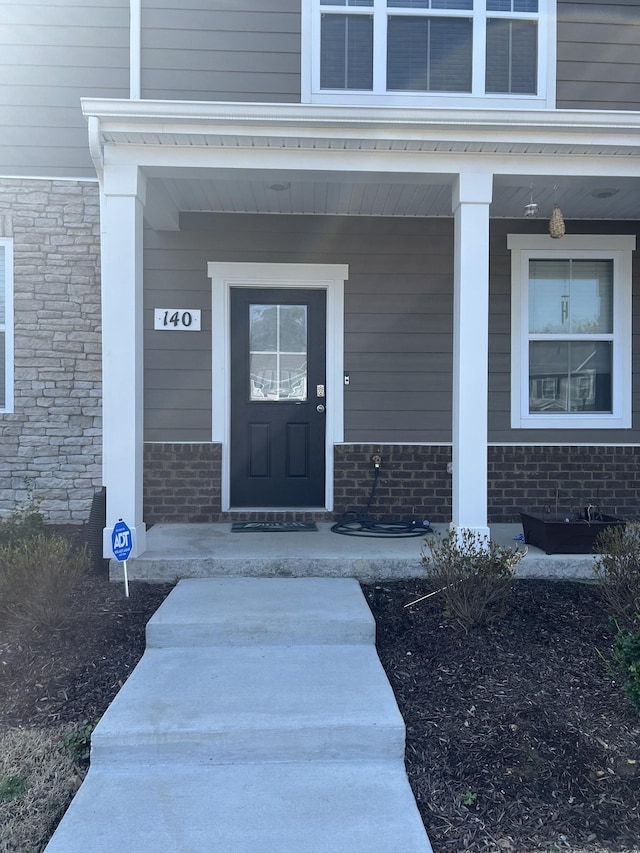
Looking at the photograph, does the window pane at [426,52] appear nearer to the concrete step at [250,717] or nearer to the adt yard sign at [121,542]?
the adt yard sign at [121,542]

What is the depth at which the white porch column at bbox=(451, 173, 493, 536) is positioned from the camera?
4793 mm

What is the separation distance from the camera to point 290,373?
635 cm

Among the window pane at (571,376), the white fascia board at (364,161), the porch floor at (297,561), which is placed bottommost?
the porch floor at (297,561)

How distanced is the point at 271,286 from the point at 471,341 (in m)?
2.24

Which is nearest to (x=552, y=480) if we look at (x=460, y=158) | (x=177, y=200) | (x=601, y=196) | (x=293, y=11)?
(x=601, y=196)

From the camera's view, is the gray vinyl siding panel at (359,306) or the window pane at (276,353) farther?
the window pane at (276,353)

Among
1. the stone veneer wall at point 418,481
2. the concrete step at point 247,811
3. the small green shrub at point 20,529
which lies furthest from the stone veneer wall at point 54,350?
the concrete step at point 247,811

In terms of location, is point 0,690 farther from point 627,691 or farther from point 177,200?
point 177,200

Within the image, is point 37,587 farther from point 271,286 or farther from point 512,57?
point 512,57

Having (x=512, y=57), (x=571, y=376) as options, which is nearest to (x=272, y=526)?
(x=571, y=376)

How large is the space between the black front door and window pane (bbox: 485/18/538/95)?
240cm

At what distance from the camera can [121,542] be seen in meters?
4.49

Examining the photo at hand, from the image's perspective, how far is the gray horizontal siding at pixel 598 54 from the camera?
584 centimetres

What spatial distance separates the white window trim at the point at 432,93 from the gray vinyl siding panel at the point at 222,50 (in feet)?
0.31
